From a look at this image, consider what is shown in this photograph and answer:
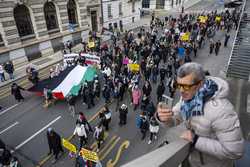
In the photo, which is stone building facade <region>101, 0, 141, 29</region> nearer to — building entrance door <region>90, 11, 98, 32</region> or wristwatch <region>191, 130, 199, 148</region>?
building entrance door <region>90, 11, 98, 32</region>

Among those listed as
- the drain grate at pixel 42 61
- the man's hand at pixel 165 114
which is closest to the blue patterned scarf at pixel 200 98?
the man's hand at pixel 165 114

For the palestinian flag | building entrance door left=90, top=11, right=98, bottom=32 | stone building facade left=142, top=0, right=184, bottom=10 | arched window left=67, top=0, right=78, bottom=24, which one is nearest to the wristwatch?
the palestinian flag

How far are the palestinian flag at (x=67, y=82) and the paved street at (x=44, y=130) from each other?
3.53ft

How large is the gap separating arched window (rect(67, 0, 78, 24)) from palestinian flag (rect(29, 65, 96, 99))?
14841 millimetres

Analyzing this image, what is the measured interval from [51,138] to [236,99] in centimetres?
1170

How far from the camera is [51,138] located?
35.0ft

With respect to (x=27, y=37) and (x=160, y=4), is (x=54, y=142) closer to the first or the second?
(x=27, y=37)

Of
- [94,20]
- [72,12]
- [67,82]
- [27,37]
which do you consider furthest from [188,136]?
[94,20]

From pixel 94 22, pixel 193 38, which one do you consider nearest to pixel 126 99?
pixel 193 38

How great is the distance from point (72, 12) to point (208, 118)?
99.7 ft

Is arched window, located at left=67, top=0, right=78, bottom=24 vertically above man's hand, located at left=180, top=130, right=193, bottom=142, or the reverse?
man's hand, located at left=180, top=130, right=193, bottom=142

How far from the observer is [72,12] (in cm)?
2972

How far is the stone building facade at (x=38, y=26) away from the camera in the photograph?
22.5 metres

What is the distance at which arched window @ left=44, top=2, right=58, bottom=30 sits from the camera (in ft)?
86.1
